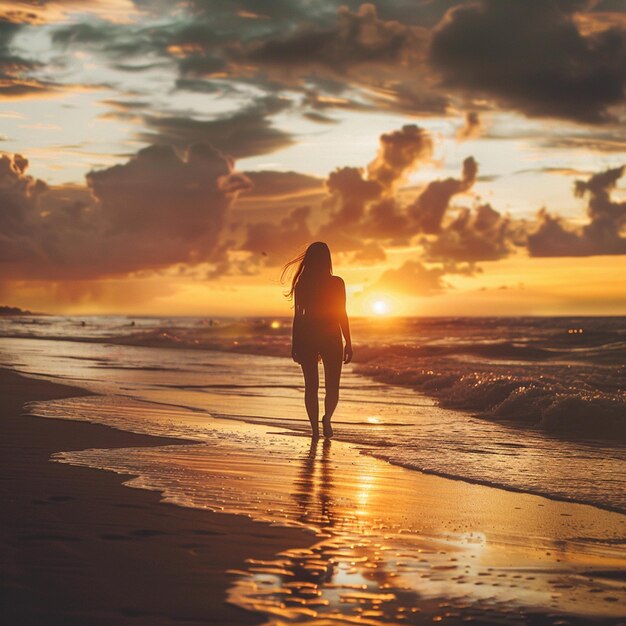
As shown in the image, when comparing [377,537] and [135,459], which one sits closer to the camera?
[377,537]

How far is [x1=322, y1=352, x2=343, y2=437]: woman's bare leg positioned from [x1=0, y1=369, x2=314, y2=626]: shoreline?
362 cm

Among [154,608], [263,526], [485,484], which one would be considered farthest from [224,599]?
[485,484]

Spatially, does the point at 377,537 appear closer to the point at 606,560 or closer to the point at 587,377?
the point at 606,560

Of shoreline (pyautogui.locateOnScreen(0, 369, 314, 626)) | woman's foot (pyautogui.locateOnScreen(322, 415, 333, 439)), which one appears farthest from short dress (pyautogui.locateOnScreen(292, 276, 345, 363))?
shoreline (pyautogui.locateOnScreen(0, 369, 314, 626))

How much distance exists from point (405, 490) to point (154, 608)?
11.0ft

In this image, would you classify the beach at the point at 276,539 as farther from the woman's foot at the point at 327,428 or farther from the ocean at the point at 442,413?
the ocean at the point at 442,413

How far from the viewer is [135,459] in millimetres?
7535

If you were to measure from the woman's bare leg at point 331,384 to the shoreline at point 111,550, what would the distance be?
3.62 m

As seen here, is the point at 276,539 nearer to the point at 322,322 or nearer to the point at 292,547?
the point at 292,547

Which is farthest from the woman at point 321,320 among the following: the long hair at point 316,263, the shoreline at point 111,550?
the shoreline at point 111,550

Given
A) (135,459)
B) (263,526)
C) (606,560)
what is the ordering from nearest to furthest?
(606,560) < (263,526) < (135,459)

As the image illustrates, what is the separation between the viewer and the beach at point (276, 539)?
362 cm

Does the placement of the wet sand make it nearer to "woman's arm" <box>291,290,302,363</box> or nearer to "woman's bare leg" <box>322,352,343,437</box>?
"woman's bare leg" <box>322,352,343,437</box>

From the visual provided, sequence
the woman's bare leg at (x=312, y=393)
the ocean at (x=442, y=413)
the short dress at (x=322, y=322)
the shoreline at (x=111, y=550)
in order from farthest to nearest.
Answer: the short dress at (x=322, y=322) < the woman's bare leg at (x=312, y=393) < the ocean at (x=442, y=413) < the shoreline at (x=111, y=550)
